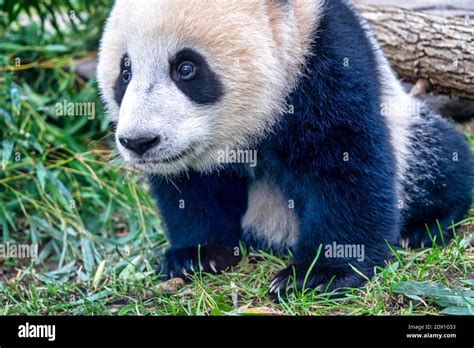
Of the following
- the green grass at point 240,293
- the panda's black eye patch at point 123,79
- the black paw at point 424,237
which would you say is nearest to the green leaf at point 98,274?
the green grass at point 240,293

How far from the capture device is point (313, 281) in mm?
3408

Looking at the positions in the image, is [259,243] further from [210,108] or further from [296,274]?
[210,108]

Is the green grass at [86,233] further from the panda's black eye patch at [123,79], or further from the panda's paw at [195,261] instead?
the panda's black eye patch at [123,79]

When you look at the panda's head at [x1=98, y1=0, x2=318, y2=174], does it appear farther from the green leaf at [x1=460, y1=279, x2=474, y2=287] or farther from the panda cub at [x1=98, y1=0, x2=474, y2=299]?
the green leaf at [x1=460, y1=279, x2=474, y2=287]

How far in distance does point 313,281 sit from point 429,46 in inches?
80.0

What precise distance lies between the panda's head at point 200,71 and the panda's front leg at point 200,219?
0.37m

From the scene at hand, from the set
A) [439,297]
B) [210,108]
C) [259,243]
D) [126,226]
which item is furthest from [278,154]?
[126,226]

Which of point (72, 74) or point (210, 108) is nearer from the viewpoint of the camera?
point (210, 108)

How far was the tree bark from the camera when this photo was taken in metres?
4.55

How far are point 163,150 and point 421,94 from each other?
2.40 m

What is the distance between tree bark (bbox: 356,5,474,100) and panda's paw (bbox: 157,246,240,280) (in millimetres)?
1819

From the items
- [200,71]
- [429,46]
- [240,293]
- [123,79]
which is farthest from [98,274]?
[429,46]

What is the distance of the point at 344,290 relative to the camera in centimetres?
339

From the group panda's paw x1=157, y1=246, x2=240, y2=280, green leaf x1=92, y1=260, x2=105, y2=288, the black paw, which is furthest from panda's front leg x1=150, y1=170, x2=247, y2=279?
the black paw
